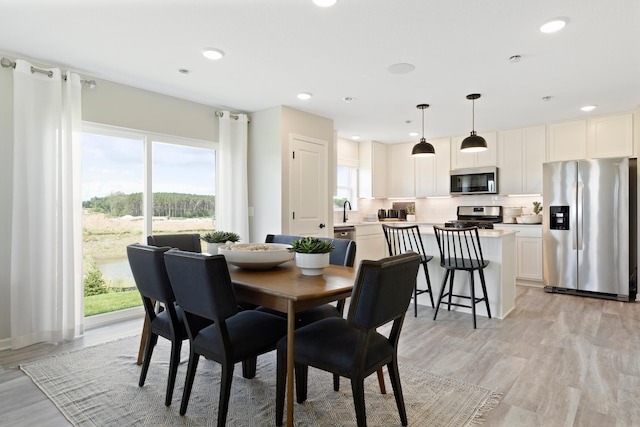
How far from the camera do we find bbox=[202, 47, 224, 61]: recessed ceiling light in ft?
9.57

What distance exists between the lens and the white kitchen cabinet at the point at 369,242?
595 cm

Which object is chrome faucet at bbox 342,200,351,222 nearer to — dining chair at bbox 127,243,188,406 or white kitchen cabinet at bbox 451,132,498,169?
white kitchen cabinet at bbox 451,132,498,169

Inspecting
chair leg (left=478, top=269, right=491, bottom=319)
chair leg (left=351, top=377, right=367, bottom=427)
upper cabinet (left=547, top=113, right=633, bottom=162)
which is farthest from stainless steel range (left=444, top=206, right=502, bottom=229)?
chair leg (left=351, top=377, right=367, bottom=427)

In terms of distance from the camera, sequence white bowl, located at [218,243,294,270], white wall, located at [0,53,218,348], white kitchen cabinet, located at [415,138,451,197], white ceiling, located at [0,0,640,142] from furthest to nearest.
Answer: white kitchen cabinet, located at [415,138,451,197] → white wall, located at [0,53,218,348] → white ceiling, located at [0,0,640,142] → white bowl, located at [218,243,294,270]

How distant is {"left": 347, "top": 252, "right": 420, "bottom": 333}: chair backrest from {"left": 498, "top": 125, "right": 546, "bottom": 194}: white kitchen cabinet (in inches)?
186

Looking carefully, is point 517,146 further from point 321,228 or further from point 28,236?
point 28,236

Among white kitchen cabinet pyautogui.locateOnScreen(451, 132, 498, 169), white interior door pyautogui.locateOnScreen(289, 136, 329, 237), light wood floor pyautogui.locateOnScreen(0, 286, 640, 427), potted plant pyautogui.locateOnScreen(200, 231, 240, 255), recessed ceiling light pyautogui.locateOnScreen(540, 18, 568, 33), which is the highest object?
recessed ceiling light pyautogui.locateOnScreen(540, 18, 568, 33)

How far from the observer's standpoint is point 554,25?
2500 millimetres

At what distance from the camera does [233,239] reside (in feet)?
9.30

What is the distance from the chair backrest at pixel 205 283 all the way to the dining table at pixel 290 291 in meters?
0.15

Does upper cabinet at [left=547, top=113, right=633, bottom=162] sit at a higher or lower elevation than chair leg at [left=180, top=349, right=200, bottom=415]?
higher

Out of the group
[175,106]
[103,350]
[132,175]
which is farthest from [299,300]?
[175,106]

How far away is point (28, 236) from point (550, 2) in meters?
4.08

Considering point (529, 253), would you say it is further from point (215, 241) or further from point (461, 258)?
point (215, 241)
